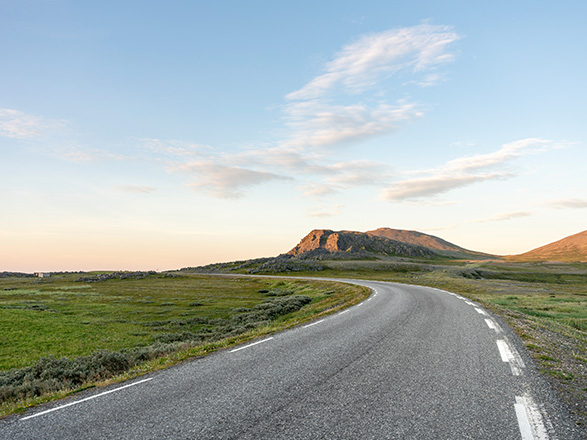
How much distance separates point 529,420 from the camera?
5480 mm

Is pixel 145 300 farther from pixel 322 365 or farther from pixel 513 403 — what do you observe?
pixel 513 403

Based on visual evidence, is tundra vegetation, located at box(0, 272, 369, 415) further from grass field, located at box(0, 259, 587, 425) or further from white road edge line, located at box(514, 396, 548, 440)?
white road edge line, located at box(514, 396, 548, 440)

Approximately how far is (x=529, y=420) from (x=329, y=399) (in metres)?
3.35

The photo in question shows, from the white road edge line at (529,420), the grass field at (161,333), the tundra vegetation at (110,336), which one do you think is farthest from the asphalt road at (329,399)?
the tundra vegetation at (110,336)

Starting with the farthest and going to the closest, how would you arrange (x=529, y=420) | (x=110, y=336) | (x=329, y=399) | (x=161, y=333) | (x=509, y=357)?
(x=161, y=333), (x=110, y=336), (x=509, y=357), (x=329, y=399), (x=529, y=420)

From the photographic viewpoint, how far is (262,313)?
33.3 m

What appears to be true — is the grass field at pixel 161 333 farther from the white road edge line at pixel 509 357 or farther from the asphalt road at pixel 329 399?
the asphalt road at pixel 329 399

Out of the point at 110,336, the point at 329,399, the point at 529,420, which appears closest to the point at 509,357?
the point at 529,420

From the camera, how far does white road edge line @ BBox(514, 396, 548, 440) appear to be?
500 centimetres

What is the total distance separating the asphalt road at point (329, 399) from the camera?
5.30 m

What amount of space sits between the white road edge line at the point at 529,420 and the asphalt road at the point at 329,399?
0.05 feet

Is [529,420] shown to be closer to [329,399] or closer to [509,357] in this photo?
[329,399]

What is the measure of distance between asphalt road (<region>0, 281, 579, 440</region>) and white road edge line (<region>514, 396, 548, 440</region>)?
0.05 ft

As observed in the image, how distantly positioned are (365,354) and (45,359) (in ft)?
58.0
